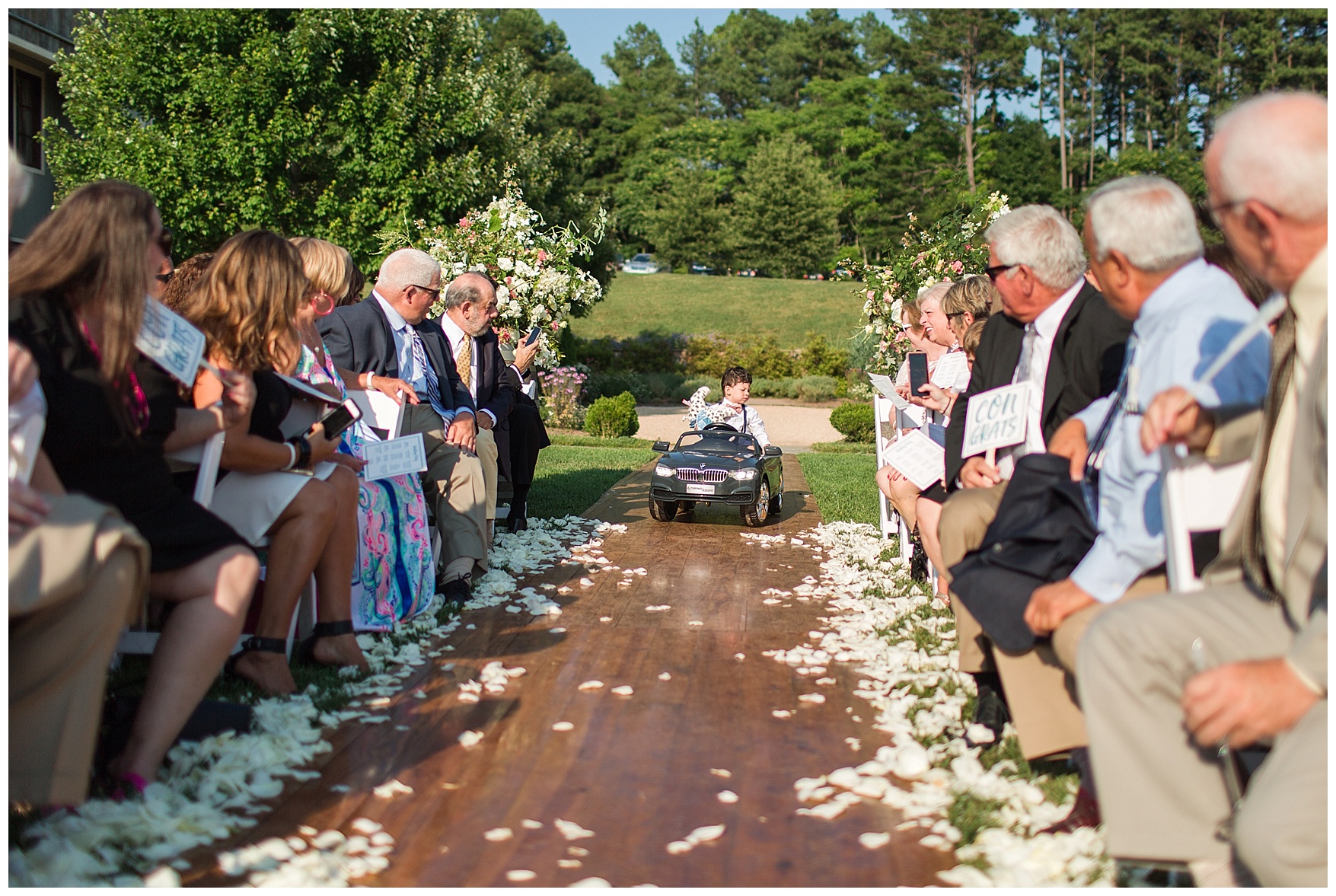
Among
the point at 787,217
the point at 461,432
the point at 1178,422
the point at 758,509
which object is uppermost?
the point at 787,217

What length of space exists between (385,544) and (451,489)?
0.89 meters

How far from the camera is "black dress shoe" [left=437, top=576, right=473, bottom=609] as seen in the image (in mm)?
5602

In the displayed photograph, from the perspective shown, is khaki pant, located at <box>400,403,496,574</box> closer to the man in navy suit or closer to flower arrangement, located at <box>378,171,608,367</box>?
the man in navy suit

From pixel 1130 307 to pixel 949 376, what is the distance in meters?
3.03

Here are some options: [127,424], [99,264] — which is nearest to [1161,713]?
[127,424]

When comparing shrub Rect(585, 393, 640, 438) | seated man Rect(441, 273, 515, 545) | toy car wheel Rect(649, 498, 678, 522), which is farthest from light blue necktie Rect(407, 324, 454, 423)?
shrub Rect(585, 393, 640, 438)

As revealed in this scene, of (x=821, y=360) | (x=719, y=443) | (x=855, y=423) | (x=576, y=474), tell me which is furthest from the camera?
(x=821, y=360)

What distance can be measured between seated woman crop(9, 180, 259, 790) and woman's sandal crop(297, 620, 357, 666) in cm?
120

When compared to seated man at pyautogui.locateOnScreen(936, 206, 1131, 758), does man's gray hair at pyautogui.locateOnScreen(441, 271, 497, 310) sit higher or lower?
higher

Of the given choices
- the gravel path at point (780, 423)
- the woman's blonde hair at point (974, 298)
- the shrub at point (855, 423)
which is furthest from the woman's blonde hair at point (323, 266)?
the shrub at point (855, 423)

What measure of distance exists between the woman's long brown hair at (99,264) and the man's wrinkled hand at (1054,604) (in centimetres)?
271

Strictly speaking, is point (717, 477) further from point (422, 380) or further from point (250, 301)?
point (250, 301)

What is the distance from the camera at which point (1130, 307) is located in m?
3.03

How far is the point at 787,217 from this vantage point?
6419 centimetres
